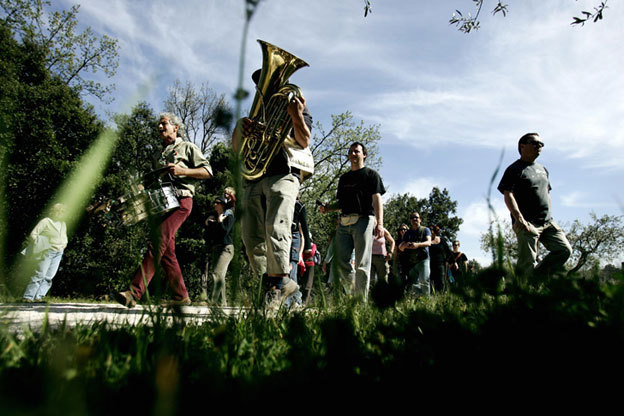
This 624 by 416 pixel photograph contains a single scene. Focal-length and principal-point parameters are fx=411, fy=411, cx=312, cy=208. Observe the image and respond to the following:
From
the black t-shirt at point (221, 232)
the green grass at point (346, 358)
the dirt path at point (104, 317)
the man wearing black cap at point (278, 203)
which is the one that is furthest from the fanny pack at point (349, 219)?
the green grass at point (346, 358)

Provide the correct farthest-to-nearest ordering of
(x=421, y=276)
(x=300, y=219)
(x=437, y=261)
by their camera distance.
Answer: (x=437, y=261) < (x=421, y=276) < (x=300, y=219)

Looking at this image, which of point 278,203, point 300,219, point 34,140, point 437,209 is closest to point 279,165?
point 278,203

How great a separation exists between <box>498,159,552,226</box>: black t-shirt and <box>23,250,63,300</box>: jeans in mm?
8368

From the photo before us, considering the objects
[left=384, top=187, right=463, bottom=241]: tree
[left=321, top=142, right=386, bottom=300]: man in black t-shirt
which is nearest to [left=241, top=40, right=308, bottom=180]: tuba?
[left=321, top=142, right=386, bottom=300]: man in black t-shirt

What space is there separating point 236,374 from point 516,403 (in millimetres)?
749

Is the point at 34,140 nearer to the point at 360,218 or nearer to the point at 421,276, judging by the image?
the point at 421,276

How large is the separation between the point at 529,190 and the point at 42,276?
28.6 ft

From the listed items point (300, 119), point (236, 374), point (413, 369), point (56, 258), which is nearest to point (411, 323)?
point (413, 369)

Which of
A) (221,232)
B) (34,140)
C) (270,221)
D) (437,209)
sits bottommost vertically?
(270,221)

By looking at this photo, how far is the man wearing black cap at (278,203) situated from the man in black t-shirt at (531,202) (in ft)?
8.49

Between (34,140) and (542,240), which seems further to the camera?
(34,140)

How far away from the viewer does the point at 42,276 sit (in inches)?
320

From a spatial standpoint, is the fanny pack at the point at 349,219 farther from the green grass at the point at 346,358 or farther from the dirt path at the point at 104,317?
the green grass at the point at 346,358

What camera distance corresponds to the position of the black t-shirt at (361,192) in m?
5.04
